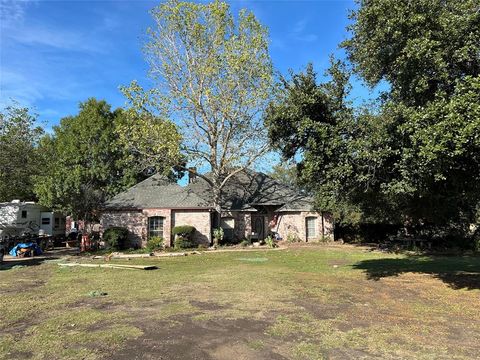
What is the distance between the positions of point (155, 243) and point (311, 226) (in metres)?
12.7

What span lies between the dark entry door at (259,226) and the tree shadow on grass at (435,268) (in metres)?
14.2

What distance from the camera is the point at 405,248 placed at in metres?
24.2

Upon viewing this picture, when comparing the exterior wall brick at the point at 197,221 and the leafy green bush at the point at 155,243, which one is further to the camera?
the exterior wall brick at the point at 197,221

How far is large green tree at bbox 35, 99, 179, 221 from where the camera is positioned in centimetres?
2397

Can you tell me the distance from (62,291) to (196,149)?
60.4 ft

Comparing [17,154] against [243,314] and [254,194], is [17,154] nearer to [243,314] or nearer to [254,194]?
[254,194]

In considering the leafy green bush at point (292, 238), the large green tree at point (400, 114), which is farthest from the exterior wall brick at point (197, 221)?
the large green tree at point (400, 114)

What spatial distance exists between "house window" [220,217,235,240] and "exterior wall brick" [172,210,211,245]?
3220mm

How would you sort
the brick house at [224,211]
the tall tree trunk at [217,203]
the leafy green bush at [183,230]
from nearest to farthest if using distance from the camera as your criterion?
the leafy green bush at [183,230]
the brick house at [224,211]
the tall tree trunk at [217,203]

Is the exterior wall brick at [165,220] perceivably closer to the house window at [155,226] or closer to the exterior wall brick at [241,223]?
the house window at [155,226]

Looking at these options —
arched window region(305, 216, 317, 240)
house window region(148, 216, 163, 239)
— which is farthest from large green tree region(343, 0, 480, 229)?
arched window region(305, 216, 317, 240)

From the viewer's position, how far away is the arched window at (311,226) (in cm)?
3158

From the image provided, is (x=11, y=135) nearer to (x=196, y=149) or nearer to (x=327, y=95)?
(x=196, y=149)

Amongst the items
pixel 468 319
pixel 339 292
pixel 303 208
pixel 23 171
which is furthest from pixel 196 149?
pixel 468 319
